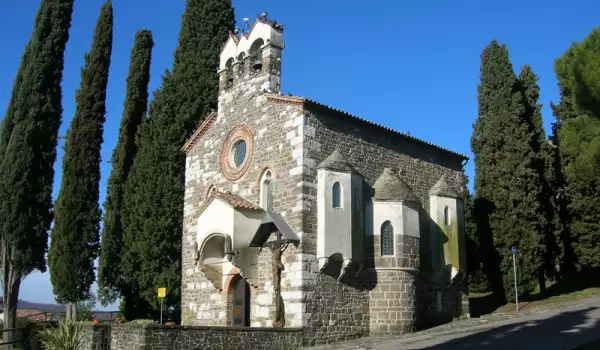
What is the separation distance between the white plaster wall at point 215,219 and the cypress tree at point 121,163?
9303mm

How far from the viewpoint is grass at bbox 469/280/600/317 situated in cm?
2344

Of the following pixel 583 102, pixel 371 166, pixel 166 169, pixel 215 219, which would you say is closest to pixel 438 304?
pixel 371 166

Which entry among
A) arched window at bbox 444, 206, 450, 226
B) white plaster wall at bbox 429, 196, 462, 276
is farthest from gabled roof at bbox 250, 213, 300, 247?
arched window at bbox 444, 206, 450, 226

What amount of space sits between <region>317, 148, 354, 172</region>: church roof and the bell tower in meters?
3.12

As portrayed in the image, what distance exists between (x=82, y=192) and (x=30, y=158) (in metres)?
2.51

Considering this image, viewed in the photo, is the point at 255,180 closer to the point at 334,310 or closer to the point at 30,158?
the point at 334,310

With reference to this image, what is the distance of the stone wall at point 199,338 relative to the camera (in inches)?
561

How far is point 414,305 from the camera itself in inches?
730

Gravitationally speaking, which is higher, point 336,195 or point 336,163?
point 336,163

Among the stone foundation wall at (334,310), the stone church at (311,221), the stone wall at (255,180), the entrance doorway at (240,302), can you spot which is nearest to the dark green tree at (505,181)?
the stone church at (311,221)

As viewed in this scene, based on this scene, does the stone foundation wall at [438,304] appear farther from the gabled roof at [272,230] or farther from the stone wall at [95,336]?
the stone wall at [95,336]

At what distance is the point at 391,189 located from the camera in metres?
18.9

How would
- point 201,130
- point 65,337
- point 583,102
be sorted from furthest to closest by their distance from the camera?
point 201,130 → point 583,102 → point 65,337

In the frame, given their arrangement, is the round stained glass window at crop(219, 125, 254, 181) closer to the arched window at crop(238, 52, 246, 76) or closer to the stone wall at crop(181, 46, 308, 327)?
the stone wall at crop(181, 46, 308, 327)
